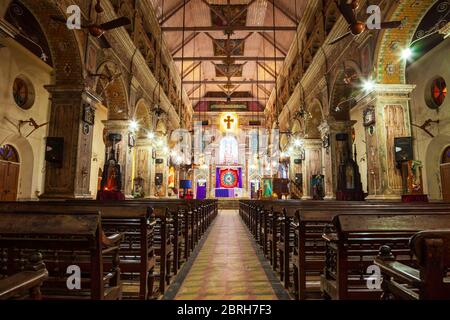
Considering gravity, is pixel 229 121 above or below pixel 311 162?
above

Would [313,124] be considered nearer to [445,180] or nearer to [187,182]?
[445,180]

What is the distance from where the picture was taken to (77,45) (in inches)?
246

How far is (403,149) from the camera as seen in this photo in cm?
600

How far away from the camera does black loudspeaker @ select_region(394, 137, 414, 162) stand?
19.4 ft

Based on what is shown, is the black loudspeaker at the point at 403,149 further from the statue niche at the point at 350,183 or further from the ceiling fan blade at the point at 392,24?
the ceiling fan blade at the point at 392,24

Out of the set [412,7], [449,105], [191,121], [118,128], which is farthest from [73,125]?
[191,121]

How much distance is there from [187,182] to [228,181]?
9.01 meters

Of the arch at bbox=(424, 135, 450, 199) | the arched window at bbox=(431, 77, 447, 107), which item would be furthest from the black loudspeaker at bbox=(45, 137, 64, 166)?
the arched window at bbox=(431, 77, 447, 107)

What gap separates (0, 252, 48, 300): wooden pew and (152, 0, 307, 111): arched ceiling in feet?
31.5

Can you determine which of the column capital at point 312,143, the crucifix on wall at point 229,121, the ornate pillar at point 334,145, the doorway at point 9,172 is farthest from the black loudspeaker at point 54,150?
the crucifix on wall at point 229,121

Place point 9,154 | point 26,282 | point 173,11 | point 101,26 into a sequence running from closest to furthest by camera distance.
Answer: point 26,282, point 101,26, point 9,154, point 173,11

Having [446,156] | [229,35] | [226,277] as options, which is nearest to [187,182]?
[229,35]

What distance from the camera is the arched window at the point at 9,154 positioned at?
24.6 ft

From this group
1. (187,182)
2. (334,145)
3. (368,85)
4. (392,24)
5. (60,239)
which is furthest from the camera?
(187,182)
